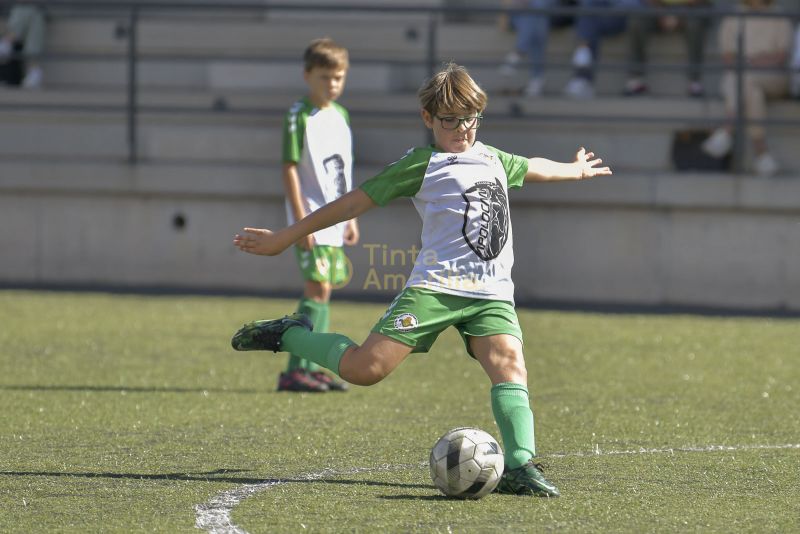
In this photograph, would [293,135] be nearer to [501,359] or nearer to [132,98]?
[501,359]

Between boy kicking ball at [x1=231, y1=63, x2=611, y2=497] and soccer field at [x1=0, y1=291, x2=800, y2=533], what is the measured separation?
500 mm

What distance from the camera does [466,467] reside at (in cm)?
536

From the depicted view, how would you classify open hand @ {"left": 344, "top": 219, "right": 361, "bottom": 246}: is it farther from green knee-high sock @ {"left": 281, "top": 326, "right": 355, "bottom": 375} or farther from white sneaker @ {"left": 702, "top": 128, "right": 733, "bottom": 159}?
white sneaker @ {"left": 702, "top": 128, "right": 733, "bottom": 159}

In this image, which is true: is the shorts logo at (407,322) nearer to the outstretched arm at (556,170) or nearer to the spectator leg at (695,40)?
the outstretched arm at (556,170)

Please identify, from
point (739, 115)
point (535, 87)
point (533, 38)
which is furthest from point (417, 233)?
point (739, 115)

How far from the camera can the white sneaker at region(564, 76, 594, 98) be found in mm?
14883

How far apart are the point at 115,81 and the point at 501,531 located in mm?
12905

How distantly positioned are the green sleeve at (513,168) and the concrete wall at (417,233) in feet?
22.9

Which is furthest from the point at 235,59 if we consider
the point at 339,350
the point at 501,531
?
the point at 501,531

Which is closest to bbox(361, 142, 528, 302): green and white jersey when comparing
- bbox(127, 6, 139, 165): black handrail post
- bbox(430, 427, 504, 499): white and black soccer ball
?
bbox(430, 427, 504, 499): white and black soccer ball

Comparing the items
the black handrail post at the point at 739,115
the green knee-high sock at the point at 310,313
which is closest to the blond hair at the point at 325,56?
the green knee-high sock at the point at 310,313

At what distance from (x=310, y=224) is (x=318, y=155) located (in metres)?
2.94

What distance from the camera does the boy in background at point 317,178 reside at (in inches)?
337

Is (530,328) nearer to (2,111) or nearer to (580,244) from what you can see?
(580,244)
